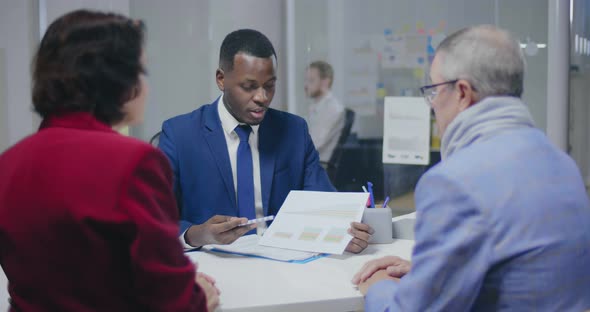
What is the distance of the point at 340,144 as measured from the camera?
12.4 feet

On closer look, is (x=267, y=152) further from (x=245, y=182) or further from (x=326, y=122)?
(x=326, y=122)

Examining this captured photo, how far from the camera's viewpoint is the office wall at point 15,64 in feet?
10.6

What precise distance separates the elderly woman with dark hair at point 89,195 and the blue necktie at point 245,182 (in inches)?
44.2

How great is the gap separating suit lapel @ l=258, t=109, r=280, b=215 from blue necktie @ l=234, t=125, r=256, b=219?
5 cm

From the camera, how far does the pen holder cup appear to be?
6.72 feet

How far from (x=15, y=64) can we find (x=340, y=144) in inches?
71.8

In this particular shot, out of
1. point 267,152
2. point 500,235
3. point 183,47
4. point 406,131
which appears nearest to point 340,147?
point 406,131

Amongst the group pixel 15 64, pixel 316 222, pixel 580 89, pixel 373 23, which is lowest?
pixel 316 222

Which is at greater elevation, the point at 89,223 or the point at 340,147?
the point at 89,223

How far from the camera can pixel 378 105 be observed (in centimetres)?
370

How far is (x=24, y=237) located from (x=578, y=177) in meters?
1.06

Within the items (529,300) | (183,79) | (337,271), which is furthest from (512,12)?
(529,300)

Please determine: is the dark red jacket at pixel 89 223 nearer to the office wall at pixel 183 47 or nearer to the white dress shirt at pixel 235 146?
the white dress shirt at pixel 235 146

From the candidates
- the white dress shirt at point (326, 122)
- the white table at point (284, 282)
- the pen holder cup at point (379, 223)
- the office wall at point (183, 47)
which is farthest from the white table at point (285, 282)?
the white dress shirt at point (326, 122)
